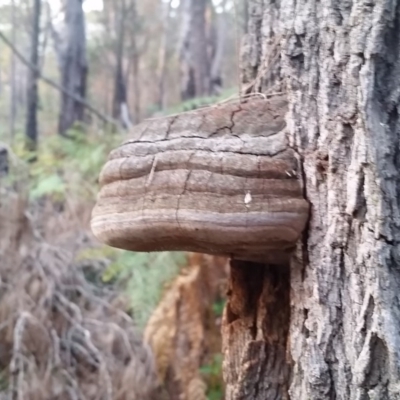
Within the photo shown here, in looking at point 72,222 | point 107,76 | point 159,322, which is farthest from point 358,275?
point 107,76

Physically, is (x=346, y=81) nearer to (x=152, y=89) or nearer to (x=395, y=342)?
(x=395, y=342)

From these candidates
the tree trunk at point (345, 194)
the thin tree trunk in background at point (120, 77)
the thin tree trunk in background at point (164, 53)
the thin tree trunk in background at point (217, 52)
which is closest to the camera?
the tree trunk at point (345, 194)

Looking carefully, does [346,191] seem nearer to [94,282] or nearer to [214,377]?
[214,377]

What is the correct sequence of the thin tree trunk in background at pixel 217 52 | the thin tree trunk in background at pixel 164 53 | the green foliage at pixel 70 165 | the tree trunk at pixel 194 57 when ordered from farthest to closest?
the thin tree trunk in background at pixel 164 53 → the thin tree trunk in background at pixel 217 52 → the tree trunk at pixel 194 57 → the green foliage at pixel 70 165

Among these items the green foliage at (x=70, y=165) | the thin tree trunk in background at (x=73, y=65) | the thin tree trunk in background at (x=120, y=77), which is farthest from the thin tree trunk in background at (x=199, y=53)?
the thin tree trunk in background at (x=120, y=77)

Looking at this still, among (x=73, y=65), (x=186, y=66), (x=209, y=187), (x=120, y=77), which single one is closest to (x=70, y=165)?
(x=186, y=66)

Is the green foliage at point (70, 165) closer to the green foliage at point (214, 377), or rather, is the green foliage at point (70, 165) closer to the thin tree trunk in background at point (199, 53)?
the thin tree trunk in background at point (199, 53)
